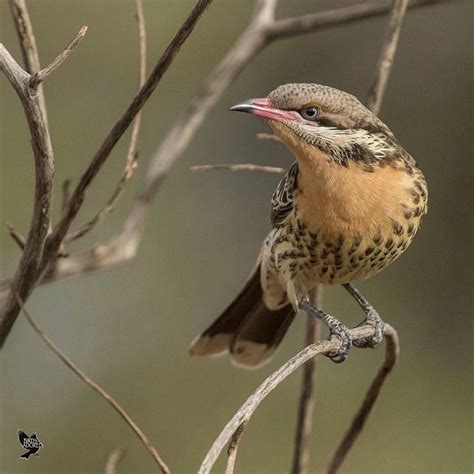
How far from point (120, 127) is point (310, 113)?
1375mm

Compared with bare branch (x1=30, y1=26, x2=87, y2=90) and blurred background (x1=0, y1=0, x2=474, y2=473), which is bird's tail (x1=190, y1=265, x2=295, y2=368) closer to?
blurred background (x1=0, y1=0, x2=474, y2=473)

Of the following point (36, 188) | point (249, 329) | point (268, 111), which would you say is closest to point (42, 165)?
point (36, 188)

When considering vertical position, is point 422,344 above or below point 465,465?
above

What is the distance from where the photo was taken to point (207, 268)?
9.62 meters

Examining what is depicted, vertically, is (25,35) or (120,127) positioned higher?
(25,35)

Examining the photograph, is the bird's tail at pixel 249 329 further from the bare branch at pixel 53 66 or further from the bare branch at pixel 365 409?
the bare branch at pixel 53 66

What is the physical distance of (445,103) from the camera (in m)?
9.49

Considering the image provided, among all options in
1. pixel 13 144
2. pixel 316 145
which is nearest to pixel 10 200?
pixel 13 144

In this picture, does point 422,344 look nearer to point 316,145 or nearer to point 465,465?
point 465,465

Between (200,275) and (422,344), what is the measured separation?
79.0 inches

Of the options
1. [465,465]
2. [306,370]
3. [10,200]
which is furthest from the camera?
[10,200]

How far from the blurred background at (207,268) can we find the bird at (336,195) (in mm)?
3448

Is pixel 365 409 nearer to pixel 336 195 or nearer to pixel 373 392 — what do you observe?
pixel 373 392

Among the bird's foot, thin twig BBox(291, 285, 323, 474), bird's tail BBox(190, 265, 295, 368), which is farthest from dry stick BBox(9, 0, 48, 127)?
bird's tail BBox(190, 265, 295, 368)
